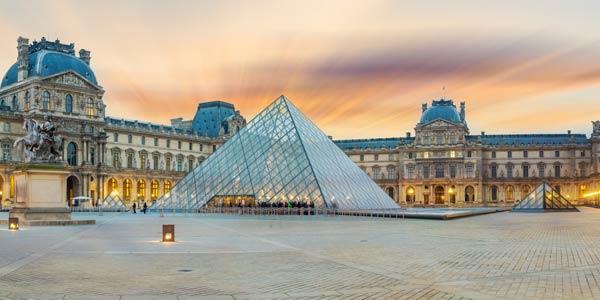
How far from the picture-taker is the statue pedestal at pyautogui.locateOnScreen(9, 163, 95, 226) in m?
24.6

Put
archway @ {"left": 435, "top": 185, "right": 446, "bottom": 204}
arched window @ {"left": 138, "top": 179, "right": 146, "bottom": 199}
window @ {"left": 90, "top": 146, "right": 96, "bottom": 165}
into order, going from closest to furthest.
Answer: window @ {"left": 90, "top": 146, "right": 96, "bottom": 165} < arched window @ {"left": 138, "top": 179, "right": 146, "bottom": 199} < archway @ {"left": 435, "top": 185, "right": 446, "bottom": 204}

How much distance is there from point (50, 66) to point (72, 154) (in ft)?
32.8

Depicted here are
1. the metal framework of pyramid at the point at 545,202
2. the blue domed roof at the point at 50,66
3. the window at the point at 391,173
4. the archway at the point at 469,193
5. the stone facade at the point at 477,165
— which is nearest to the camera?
the metal framework of pyramid at the point at 545,202

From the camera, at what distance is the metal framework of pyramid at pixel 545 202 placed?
50.2 m

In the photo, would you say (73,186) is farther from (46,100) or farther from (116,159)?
(46,100)

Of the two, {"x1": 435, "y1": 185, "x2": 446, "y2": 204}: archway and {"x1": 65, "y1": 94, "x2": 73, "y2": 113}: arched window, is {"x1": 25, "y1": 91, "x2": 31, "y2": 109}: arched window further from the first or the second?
{"x1": 435, "y1": 185, "x2": 446, "y2": 204}: archway

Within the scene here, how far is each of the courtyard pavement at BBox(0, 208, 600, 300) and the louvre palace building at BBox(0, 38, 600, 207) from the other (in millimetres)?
55448

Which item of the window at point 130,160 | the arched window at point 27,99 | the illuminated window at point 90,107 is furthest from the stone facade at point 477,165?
the arched window at point 27,99

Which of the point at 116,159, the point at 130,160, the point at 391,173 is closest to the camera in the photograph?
the point at 116,159

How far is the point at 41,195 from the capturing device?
82.0ft

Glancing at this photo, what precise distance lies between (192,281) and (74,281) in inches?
69.5

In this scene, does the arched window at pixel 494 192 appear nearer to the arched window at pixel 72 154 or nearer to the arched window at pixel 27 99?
the arched window at pixel 72 154

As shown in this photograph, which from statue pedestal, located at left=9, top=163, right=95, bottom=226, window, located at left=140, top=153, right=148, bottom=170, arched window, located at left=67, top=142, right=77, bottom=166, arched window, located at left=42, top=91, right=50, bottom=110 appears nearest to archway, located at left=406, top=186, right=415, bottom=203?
window, located at left=140, top=153, right=148, bottom=170

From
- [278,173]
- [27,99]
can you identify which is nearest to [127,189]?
[27,99]
